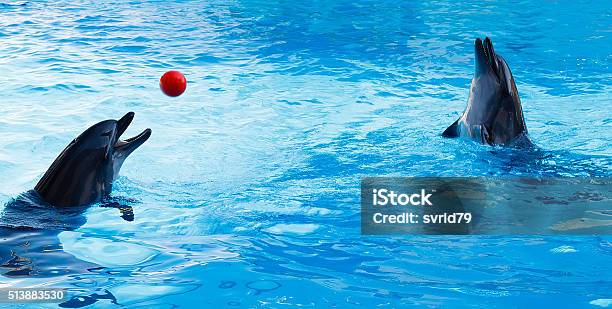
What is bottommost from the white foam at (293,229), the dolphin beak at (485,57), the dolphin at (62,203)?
the white foam at (293,229)

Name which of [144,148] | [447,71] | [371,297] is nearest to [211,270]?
[371,297]

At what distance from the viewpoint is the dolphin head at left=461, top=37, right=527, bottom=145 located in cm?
486

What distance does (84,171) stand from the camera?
395 centimetres

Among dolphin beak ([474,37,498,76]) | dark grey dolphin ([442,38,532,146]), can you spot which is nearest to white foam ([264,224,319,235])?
dark grey dolphin ([442,38,532,146])

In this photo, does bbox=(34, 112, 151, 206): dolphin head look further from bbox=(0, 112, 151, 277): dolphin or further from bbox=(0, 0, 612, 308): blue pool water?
bbox=(0, 0, 612, 308): blue pool water

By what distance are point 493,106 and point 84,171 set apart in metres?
2.45

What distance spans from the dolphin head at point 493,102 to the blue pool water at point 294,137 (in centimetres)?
14

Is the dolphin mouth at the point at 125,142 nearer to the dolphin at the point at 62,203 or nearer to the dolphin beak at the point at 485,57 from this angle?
the dolphin at the point at 62,203

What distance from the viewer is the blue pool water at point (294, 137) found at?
3.41 m

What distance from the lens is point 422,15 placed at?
11.4 meters

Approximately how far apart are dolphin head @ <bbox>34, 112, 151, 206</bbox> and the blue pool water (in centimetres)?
17

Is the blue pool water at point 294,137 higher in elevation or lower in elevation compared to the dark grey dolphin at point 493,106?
lower

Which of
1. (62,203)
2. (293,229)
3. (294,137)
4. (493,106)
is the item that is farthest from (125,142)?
(493,106)

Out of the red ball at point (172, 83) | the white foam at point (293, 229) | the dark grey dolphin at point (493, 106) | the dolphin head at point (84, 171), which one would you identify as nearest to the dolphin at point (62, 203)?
the dolphin head at point (84, 171)
